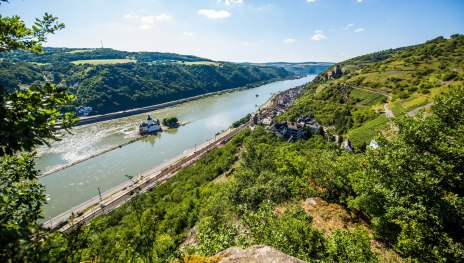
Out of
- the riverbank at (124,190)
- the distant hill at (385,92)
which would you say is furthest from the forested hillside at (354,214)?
the distant hill at (385,92)

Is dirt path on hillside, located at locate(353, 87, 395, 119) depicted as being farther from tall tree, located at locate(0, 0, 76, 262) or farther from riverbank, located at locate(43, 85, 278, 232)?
tall tree, located at locate(0, 0, 76, 262)

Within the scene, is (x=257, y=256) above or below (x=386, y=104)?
above

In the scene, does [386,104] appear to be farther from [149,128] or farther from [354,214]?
[149,128]

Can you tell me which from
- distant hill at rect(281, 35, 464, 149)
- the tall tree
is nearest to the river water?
distant hill at rect(281, 35, 464, 149)

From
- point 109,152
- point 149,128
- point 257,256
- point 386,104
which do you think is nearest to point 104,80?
point 149,128

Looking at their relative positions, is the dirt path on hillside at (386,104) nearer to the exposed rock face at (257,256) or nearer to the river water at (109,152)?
the river water at (109,152)

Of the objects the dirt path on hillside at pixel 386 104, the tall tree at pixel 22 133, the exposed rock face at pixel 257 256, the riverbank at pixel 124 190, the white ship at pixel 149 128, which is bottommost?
the riverbank at pixel 124 190
